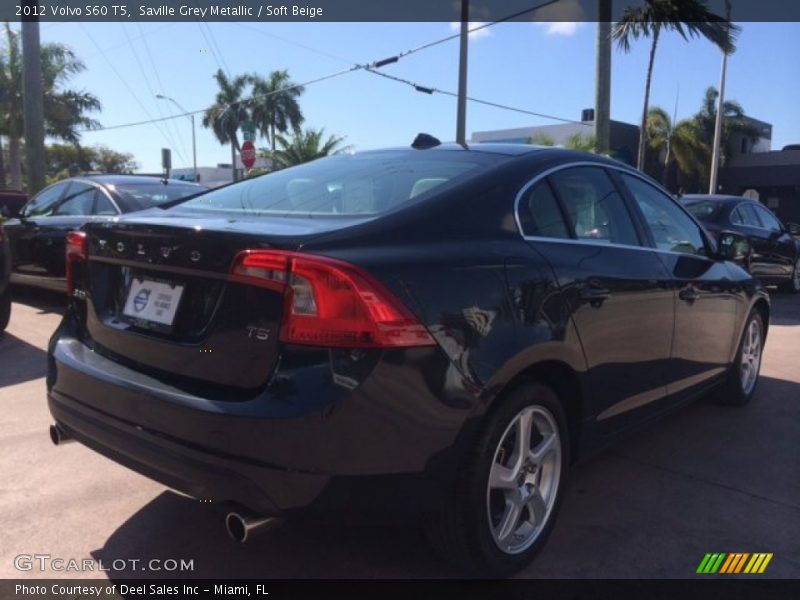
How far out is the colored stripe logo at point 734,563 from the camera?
280cm

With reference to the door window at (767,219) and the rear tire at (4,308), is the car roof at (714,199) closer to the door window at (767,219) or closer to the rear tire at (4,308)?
the door window at (767,219)

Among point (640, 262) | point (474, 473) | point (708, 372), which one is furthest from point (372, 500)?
point (708, 372)

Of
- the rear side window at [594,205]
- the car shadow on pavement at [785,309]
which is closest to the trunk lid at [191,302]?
the rear side window at [594,205]

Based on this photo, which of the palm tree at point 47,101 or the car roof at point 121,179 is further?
the palm tree at point 47,101

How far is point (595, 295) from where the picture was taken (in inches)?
118

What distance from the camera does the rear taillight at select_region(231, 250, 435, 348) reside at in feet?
7.09

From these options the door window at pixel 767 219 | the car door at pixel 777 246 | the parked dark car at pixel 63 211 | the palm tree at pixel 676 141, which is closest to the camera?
the parked dark car at pixel 63 211

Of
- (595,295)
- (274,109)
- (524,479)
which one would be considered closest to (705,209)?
(595,295)

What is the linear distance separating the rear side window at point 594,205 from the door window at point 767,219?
27.6 ft

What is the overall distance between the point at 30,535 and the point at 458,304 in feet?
6.68

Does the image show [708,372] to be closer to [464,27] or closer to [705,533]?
[705,533]

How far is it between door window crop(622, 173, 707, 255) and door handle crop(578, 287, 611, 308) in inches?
33.6

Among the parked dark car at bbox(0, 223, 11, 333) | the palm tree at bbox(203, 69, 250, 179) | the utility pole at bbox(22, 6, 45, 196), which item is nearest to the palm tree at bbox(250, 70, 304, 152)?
the palm tree at bbox(203, 69, 250, 179)

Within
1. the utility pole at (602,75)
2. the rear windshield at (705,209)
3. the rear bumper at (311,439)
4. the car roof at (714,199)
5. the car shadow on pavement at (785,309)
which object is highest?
the utility pole at (602,75)
